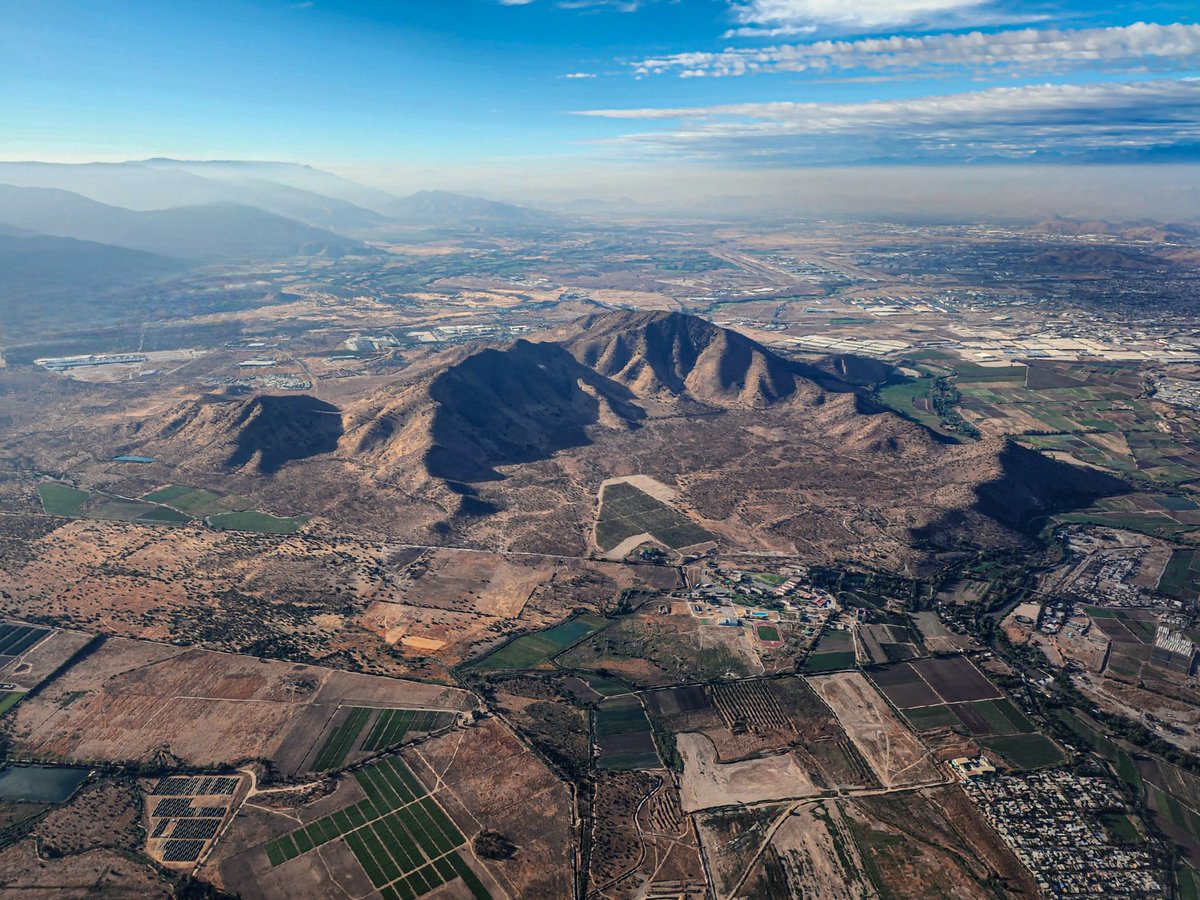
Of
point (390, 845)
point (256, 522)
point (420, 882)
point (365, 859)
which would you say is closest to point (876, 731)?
point (420, 882)

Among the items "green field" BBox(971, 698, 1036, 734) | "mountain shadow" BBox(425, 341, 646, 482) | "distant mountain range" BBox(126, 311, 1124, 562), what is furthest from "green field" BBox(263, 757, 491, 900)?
"mountain shadow" BBox(425, 341, 646, 482)

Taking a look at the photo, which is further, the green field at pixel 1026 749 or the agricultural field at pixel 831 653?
the agricultural field at pixel 831 653

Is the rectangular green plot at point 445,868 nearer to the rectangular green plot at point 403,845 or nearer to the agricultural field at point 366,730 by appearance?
the rectangular green plot at point 403,845

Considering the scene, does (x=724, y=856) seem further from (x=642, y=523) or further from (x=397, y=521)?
(x=397, y=521)

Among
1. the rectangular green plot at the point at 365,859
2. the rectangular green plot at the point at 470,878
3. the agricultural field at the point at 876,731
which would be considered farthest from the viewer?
the agricultural field at the point at 876,731

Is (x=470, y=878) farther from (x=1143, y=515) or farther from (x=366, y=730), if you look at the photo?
(x=1143, y=515)

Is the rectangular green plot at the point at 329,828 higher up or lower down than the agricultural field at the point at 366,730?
lower down

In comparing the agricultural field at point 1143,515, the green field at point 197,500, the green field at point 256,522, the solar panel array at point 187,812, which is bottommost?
the agricultural field at point 1143,515

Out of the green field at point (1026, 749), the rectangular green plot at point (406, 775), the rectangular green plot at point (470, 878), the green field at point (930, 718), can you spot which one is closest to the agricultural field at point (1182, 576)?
the green field at point (1026, 749)
